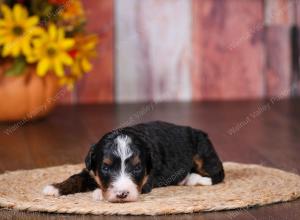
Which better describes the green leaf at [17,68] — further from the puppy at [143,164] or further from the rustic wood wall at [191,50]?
the puppy at [143,164]

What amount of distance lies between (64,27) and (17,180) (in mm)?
1833

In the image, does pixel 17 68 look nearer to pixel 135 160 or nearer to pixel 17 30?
pixel 17 30

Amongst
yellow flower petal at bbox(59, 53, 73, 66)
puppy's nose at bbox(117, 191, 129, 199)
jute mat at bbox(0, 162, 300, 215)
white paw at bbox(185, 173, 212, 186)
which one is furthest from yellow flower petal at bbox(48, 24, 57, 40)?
puppy's nose at bbox(117, 191, 129, 199)

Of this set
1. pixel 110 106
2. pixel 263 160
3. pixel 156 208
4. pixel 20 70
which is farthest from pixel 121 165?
pixel 110 106

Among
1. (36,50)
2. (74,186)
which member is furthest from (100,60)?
(74,186)

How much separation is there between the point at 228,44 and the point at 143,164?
313 centimetres

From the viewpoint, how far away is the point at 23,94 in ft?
15.2

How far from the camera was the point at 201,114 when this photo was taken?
197 inches

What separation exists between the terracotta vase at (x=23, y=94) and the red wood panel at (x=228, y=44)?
136cm

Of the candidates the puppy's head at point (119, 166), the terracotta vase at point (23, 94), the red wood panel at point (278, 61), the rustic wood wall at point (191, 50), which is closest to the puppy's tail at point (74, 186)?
the puppy's head at point (119, 166)

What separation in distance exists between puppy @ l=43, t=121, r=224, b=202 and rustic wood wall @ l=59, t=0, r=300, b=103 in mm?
2591

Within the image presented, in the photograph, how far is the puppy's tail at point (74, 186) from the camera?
2.71 m

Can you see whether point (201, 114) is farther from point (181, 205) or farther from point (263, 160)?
point (181, 205)

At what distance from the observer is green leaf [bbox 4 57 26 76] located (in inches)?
179
